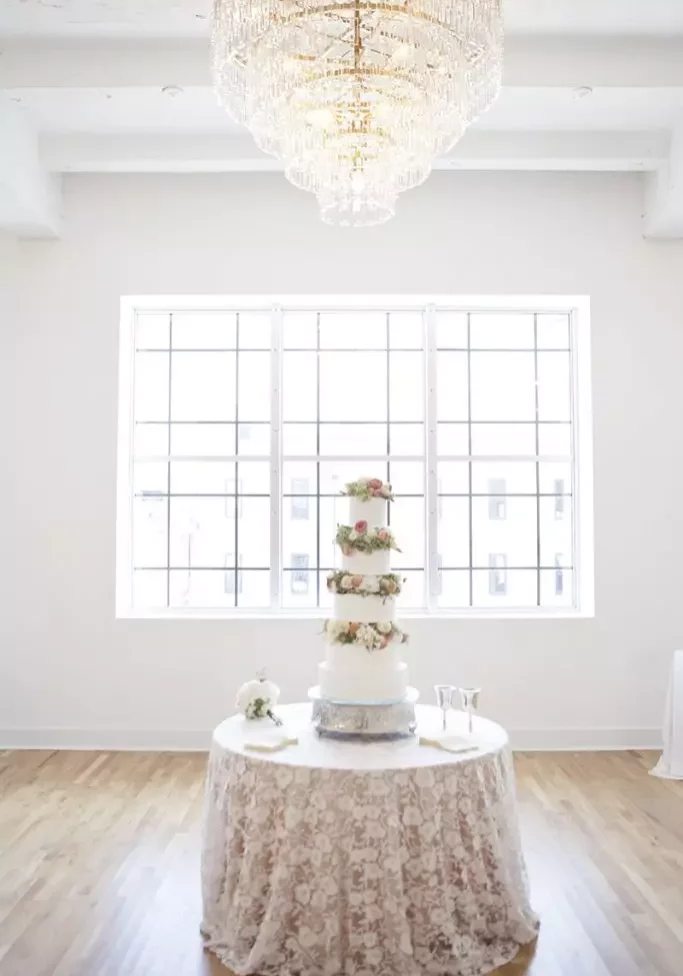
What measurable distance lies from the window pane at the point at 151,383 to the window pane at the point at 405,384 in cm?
162

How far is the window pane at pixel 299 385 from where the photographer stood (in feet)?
20.2

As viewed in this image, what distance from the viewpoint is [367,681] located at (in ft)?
10.5

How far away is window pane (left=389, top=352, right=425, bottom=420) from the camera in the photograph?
6160 mm

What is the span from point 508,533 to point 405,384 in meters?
1.29

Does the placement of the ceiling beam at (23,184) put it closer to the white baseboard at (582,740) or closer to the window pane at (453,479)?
the window pane at (453,479)

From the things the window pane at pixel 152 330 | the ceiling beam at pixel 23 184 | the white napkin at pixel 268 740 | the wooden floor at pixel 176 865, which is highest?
the ceiling beam at pixel 23 184

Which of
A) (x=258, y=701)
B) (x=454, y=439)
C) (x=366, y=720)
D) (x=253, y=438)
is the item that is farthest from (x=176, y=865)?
(x=454, y=439)

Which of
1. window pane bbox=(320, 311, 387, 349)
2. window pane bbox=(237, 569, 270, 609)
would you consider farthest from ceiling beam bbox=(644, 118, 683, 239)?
window pane bbox=(237, 569, 270, 609)

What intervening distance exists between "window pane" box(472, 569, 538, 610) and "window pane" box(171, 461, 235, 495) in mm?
1868

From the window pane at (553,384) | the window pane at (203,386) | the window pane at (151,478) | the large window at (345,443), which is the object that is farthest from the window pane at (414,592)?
the window pane at (151,478)

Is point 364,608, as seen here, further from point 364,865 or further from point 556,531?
point 556,531

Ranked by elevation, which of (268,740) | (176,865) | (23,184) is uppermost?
(23,184)

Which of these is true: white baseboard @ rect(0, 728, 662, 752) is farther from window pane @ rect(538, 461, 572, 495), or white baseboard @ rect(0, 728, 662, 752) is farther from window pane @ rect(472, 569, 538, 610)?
window pane @ rect(538, 461, 572, 495)

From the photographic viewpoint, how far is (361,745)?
10.1 ft
